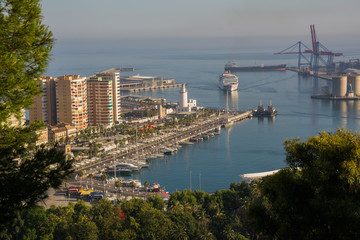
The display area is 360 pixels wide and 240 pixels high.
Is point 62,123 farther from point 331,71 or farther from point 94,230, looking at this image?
point 331,71

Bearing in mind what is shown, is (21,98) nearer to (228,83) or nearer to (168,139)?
(168,139)

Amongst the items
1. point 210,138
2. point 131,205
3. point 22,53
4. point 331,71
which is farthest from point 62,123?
point 331,71

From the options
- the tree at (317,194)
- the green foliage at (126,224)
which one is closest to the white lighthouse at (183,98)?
the green foliage at (126,224)

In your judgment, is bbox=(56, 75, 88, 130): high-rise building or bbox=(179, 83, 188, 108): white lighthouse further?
bbox=(179, 83, 188, 108): white lighthouse

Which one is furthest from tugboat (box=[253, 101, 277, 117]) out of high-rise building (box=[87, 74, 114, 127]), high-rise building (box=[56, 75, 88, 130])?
high-rise building (box=[56, 75, 88, 130])

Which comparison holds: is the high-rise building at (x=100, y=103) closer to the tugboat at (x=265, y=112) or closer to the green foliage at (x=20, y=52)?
the tugboat at (x=265, y=112)

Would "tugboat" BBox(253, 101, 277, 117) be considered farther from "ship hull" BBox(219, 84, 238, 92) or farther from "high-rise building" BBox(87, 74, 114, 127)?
"ship hull" BBox(219, 84, 238, 92)
